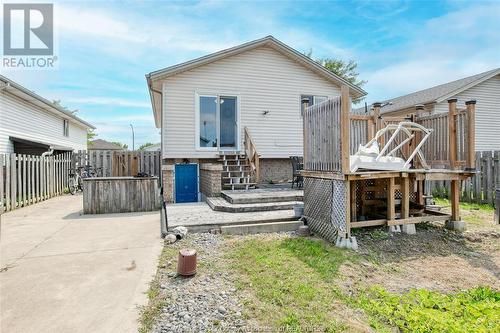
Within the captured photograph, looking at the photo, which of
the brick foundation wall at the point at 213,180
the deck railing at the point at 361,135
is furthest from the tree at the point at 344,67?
the brick foundation wall at the point at 213,180

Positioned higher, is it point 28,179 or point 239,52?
point 239,52

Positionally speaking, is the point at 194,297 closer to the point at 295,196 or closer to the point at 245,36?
the point at 295,196

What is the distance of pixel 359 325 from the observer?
8.18 ft

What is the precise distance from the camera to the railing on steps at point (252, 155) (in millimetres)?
9594

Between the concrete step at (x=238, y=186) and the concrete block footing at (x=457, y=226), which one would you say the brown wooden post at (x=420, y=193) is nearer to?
the concrete block footing at (x=457, y=226)

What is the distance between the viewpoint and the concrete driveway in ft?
8.59

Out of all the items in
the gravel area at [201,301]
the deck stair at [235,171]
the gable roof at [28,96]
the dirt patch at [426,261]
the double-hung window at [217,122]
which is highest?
the gable roof at [28,96]

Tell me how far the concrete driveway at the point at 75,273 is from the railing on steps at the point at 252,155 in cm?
407

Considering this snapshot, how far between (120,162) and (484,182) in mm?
15323

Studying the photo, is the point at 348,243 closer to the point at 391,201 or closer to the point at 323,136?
the point at 391,201

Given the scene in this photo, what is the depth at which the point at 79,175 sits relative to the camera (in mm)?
14180

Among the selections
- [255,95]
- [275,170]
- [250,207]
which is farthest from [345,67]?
[250,207]

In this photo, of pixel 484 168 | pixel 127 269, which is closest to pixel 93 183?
pixel 127 269

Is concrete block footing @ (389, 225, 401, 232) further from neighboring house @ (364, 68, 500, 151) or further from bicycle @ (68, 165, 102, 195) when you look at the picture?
bicycle @ (68, 165, 102, 195)
